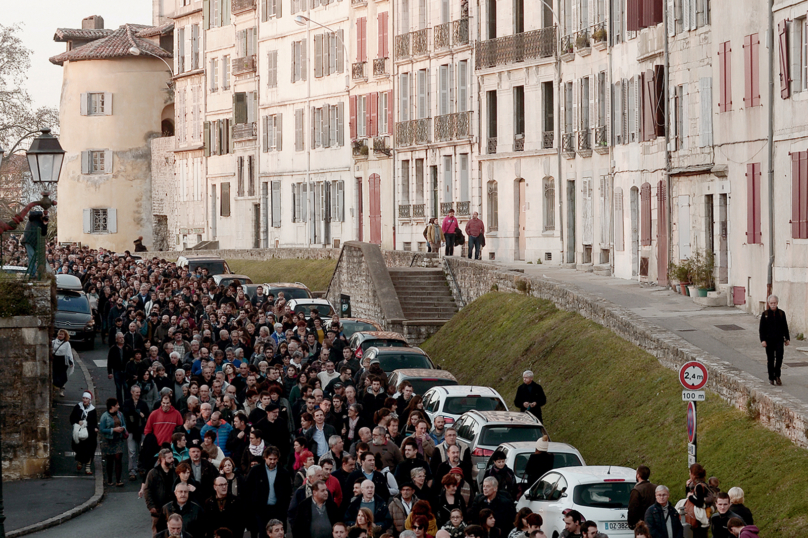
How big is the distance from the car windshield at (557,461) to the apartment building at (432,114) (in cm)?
3280

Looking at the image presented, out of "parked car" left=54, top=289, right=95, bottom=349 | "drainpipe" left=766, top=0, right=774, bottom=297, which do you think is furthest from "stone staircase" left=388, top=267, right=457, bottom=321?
"drainpipe" left=766, top=0, right=774, bottom=297

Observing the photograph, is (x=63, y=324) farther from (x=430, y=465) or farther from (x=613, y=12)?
(x=430, y=465)

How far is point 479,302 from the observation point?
125 feet

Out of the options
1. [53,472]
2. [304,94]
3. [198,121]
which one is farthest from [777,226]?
[198,121]

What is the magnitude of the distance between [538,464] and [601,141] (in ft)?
83.5

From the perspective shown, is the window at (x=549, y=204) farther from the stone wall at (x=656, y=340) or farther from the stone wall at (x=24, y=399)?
the stone wall at (x=24, y=399)

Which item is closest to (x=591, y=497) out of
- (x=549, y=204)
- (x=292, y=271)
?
(x=549, y=204)

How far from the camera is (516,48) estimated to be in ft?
156

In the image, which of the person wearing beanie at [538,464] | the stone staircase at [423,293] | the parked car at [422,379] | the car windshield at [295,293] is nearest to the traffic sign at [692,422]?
the person wearing beanie at [538,464]

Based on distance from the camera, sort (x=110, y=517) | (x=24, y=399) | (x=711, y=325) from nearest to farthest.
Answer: (x=110, y=517) < (x=24, y=399) < (x=711, y=325)

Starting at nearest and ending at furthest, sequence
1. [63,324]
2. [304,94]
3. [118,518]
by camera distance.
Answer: [118,518], [63,324], [304,94]

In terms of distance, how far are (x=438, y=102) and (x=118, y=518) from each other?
35.7 meters

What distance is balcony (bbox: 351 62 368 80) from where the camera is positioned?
59375mm

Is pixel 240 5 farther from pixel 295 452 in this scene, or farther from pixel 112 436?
pixel 295 452
